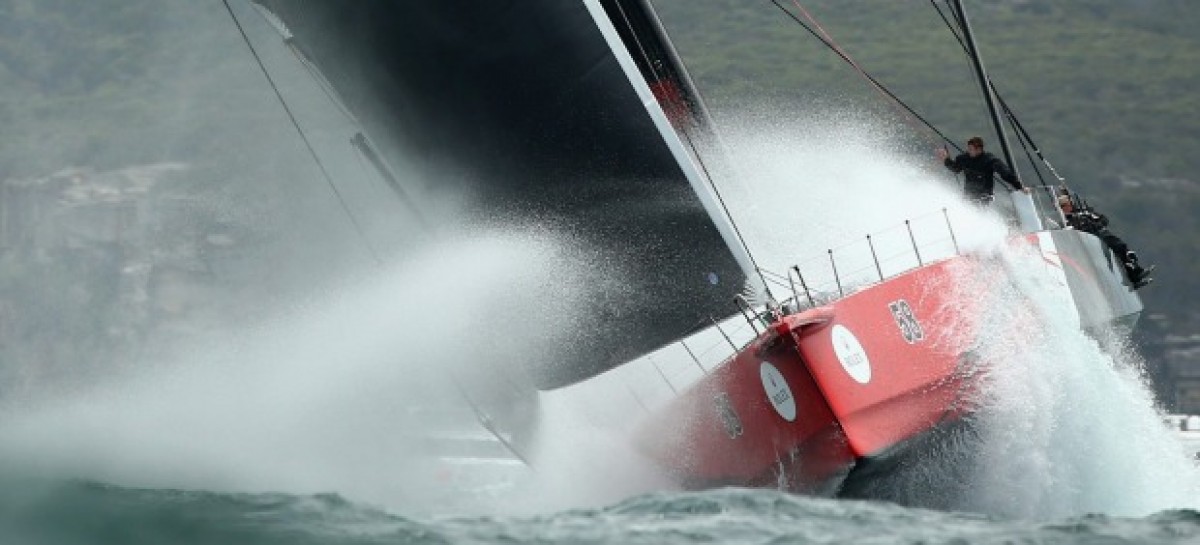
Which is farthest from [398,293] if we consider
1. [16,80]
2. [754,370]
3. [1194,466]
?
[16,80]

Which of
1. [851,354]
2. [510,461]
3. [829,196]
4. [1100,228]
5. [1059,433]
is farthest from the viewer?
[510,461]

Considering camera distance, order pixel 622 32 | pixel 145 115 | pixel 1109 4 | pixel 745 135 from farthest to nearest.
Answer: pixel 1109 4, pixel 145 115, pixel 745 135, pixel 622 32

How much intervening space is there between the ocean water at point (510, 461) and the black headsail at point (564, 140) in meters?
0.28

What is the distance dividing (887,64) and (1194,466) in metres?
46.9

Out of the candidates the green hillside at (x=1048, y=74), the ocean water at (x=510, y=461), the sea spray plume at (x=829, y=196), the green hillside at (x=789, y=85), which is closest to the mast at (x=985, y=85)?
the sea spray plume at (x=829, y=196)

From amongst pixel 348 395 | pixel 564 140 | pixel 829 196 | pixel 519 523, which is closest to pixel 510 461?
pixel 348 395

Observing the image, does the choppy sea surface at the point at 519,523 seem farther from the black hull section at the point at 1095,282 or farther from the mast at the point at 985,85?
the mast at the point at 985,85

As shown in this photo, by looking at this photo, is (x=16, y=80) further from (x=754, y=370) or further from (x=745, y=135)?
(x=754, y=370)

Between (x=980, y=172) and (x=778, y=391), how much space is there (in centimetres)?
286

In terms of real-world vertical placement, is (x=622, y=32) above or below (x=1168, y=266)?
below

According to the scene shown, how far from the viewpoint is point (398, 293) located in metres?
12.1

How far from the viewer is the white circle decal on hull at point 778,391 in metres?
9.59

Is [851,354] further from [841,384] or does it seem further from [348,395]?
[348,395]

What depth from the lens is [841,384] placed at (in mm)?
9469
